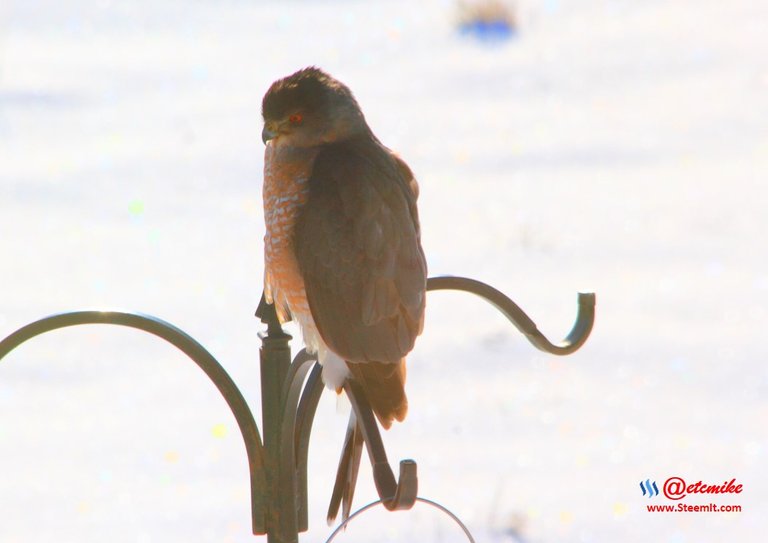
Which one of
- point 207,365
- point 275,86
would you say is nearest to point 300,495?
point 207,365

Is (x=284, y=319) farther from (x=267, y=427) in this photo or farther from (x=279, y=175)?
(x=267, y=427)

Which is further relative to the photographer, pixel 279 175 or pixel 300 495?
pixel 279 175

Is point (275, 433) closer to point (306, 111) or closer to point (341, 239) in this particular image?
point (341, 239)

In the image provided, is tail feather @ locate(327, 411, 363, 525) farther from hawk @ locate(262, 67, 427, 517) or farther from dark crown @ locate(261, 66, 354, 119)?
dark crown @ locate(261, 66, 354, 119)

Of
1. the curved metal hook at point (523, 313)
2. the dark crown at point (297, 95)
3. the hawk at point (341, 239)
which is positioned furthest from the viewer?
the dark crown at point (297, 95)

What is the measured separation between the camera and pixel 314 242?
312 centimetres

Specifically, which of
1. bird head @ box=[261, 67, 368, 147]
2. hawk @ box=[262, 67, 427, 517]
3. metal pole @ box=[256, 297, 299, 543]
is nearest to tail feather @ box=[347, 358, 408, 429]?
hawk @ box=[262, 67, 427, 517]

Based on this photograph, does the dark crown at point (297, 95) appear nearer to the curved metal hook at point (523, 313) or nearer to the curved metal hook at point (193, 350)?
the curved metal hook at point (523, 313)

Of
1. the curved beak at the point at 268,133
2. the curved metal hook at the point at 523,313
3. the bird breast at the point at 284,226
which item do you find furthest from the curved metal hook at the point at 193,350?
the curved beak at the point at 268,133

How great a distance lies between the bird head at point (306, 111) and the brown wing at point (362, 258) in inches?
6.4

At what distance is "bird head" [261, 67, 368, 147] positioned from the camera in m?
3.43

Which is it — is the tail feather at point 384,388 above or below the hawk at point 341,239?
below

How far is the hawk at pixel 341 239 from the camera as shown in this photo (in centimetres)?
292

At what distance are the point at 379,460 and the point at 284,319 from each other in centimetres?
98
